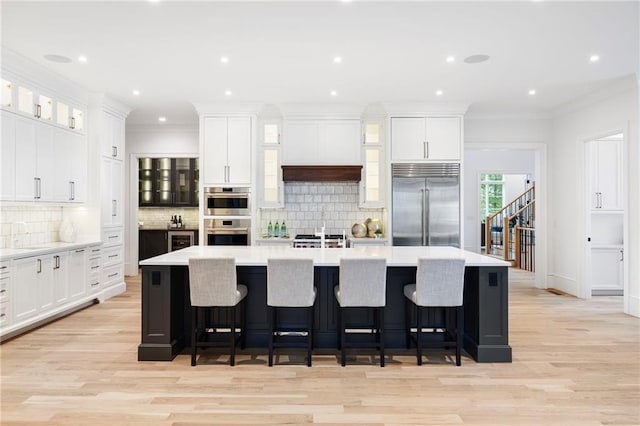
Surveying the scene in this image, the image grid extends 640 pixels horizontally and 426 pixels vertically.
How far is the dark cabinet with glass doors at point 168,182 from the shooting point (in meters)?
8.46

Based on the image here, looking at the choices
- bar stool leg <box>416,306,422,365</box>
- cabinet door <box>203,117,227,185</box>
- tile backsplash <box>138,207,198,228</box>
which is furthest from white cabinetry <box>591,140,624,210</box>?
tile backsplash <box>138,207,198,228</box>

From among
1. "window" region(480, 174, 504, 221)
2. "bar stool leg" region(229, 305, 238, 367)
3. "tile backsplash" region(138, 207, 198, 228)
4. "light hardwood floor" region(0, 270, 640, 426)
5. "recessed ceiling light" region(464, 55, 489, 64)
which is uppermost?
"recessed ceiling light" region(464, 55, 489, 64)

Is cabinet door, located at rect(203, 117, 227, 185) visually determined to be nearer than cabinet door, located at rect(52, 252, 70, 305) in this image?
No

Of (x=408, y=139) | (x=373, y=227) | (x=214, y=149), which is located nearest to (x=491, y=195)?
(x=408, y=139)

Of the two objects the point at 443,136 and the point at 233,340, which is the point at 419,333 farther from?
the point at 443,136

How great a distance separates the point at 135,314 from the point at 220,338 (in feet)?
5.86

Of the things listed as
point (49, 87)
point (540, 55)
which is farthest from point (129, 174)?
point (540, 55)

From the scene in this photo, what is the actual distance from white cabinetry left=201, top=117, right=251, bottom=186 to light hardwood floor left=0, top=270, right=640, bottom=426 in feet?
9.04

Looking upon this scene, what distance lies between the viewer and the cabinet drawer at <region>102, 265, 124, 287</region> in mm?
5922

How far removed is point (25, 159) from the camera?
4547 mm

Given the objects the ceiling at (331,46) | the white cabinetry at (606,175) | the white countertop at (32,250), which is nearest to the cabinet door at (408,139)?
the ceiling at (331,46)

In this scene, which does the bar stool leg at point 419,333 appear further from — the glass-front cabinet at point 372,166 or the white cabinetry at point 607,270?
the white cabinetry at point 607,270

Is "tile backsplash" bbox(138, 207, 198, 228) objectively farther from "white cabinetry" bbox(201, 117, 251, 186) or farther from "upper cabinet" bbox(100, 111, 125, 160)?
"white cabinetry" bbox(201, 117, 251, 186)

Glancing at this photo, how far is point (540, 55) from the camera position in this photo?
4246mm
